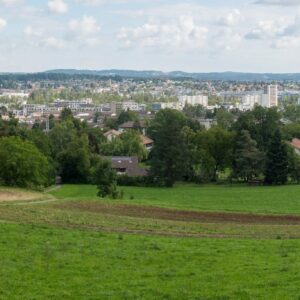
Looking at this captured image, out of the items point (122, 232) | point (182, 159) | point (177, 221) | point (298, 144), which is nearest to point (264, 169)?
point (182, 159)

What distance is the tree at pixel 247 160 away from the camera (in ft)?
→ 241

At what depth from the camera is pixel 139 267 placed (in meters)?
16.5

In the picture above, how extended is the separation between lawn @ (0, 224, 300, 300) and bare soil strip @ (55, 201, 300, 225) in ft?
29.3

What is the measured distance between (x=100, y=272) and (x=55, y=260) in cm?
181

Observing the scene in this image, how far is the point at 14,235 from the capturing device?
20.7 metres

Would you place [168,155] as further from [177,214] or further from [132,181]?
[177,214]

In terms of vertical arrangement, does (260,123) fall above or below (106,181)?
above

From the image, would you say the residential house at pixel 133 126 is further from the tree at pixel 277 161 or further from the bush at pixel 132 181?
the tree at pixel 277 161

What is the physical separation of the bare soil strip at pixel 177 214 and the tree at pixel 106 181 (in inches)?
482

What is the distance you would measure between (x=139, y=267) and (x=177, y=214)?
16646 mm

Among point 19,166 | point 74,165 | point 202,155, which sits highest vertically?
point 19,166

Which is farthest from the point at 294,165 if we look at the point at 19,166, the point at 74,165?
the point at 19,166

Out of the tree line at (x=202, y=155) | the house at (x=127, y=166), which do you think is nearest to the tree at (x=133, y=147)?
the house at (x=127, y=166)

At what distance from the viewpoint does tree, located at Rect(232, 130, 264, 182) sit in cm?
7331
